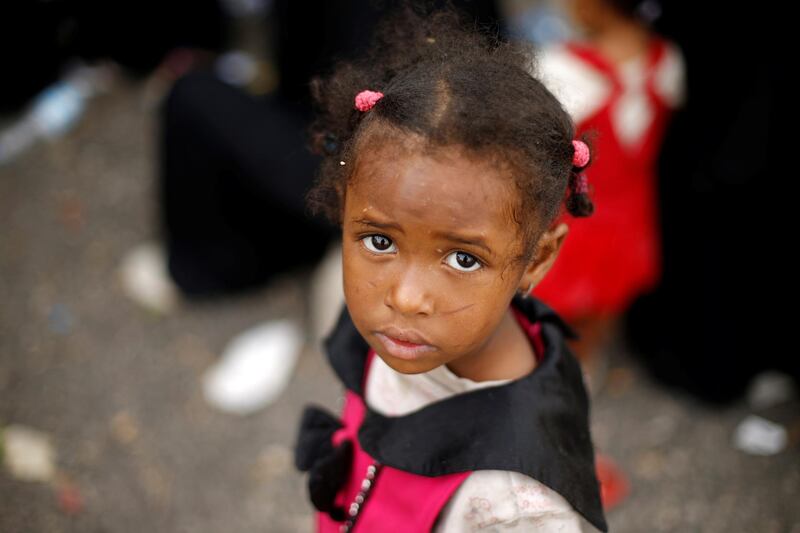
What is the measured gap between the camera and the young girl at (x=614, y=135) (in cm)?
245

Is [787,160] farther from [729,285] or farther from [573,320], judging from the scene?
[573,320]

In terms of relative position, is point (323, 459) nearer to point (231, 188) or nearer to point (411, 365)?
point (411, 365)

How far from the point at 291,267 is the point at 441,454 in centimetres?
219

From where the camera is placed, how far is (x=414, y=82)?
3.77 ft

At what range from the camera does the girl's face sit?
1.06 meters

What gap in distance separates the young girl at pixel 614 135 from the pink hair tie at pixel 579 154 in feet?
3.98

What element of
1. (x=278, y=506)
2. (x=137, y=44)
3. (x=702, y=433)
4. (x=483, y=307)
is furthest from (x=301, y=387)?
(x=137, y=44)

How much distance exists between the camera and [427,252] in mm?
1093

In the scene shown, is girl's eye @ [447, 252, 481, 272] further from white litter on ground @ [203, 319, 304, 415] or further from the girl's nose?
white litter on ground @ [203, 319, 304, 415]

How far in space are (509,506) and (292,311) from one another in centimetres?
207

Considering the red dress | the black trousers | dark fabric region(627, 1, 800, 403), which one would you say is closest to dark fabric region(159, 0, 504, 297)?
the black trousers

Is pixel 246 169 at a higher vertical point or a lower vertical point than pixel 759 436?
higher

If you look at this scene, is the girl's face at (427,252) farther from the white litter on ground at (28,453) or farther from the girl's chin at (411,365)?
the white litter on ground at (28,453)

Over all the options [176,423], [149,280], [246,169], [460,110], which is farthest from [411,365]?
[149,280]
